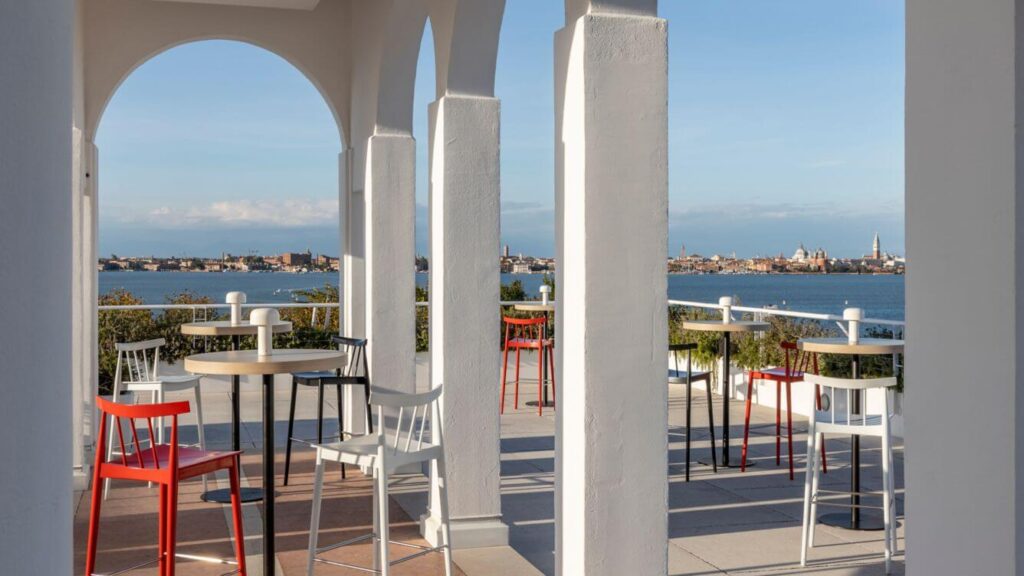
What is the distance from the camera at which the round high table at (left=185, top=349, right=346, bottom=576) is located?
12.8ft

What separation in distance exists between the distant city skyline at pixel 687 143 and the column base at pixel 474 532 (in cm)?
3773

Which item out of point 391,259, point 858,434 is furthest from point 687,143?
point 858,434

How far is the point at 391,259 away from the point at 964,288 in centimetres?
469

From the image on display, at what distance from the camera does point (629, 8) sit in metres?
2.99

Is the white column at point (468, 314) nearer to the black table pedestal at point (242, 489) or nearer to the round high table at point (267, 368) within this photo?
the round high table at point (267, 368)

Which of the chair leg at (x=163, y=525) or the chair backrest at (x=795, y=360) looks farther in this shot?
the chair backrest at (x=795, y=360)

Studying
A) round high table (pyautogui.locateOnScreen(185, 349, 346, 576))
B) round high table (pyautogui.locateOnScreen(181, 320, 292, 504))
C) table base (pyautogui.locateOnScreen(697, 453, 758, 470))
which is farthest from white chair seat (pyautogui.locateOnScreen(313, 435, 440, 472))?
table base (pyautogui.locateOnScreen(697, 453, 758, 470))

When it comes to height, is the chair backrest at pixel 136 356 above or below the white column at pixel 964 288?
below

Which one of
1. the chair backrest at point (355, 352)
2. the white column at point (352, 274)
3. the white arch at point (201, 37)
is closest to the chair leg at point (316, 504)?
the chair backrest at point (355, 352)

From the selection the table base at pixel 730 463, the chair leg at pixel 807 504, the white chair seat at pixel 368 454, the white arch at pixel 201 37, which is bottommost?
the table base at pixel 730 463

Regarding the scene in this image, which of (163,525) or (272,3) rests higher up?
(272,3)

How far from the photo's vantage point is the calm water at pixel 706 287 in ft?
206

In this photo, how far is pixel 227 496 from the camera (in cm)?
559

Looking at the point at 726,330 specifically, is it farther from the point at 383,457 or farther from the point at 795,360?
the point at 383,457
